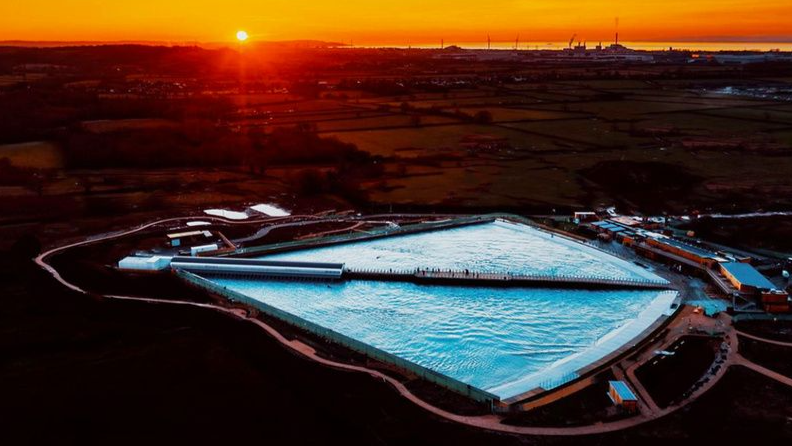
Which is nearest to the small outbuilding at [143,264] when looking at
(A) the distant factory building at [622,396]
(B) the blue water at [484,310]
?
(B) the blue water at [484,310]

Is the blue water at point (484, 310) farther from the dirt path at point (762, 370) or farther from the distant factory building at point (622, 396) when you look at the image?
the dirt path at point (762, 370)

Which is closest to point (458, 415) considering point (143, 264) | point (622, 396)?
point (622, 396)

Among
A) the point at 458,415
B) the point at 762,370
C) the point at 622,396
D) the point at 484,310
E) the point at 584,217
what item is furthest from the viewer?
the point at 584,217

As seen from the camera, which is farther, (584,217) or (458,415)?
(584,217)

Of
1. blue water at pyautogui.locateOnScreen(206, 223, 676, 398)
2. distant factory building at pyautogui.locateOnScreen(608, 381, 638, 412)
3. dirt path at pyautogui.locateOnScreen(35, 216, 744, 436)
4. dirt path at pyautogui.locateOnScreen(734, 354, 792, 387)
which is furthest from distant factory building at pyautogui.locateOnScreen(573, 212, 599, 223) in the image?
distant factory building at pyautogui.locateOnScreen(608, 381, 638, 412)

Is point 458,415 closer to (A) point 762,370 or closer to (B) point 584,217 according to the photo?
(A) point 762,370

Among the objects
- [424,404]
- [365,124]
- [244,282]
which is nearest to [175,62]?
[365,124]
